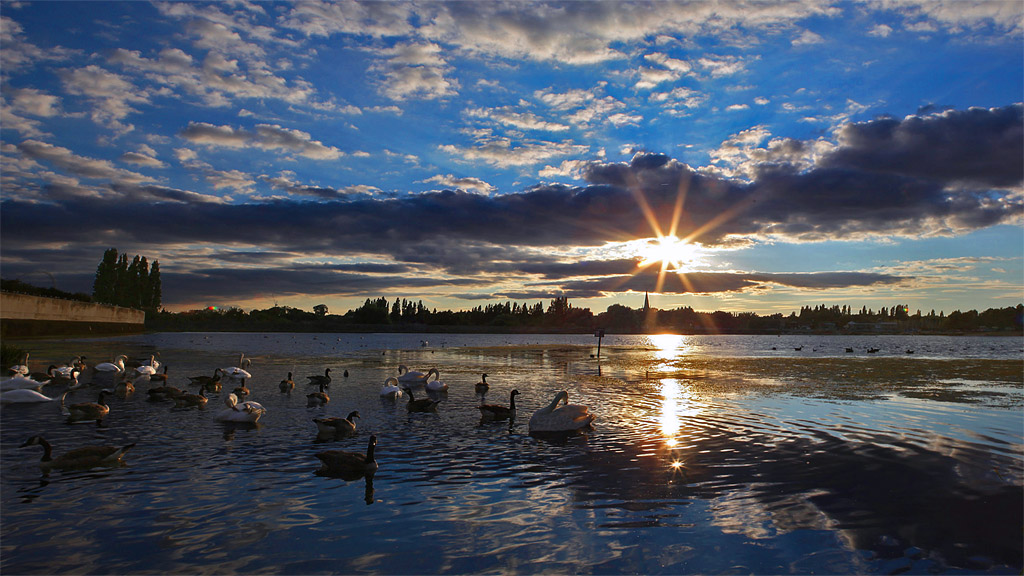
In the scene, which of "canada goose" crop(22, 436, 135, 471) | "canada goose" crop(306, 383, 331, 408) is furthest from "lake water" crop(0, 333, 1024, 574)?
"canada goose" crop(306, 383, 331, 408)

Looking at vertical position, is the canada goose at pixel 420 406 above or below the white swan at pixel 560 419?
below

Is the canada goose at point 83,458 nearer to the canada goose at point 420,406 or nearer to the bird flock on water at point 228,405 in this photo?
the bird flock on water at point 228,405

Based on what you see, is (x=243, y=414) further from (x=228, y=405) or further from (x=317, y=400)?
(x=317, y=400)

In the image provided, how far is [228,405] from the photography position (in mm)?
19500

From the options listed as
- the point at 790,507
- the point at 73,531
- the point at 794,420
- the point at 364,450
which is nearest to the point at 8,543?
the point at 73,531

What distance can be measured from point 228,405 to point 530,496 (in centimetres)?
1343

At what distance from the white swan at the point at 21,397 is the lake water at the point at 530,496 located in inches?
24.4

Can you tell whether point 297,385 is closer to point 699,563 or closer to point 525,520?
point 525,520

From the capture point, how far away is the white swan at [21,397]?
21.2 meters

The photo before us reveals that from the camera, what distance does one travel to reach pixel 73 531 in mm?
8961

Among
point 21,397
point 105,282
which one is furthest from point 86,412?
point 105,282

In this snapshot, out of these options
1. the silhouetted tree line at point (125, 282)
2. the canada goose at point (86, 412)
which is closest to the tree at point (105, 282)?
the silhouetted tree line at point (125, 282)

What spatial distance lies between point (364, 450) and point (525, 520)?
6.85m

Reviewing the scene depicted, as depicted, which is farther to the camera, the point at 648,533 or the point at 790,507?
the point at 790,507
